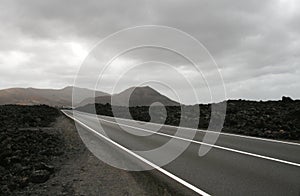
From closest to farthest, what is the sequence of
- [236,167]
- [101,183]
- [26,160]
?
[101,183], [236,167], [26,160]

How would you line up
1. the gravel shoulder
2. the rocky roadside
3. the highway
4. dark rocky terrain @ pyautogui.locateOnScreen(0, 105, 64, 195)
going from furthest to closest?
1. dark rocky terrain @ pyautogui.locateOnScreen(0, 105, 64, 195)
2. the rocky roadside
3. the gravel shoulder
4. the highway

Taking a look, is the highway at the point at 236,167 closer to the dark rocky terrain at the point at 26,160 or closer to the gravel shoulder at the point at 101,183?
the gravel shoulder at the point at 101,183

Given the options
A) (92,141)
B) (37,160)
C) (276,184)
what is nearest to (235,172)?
(276,184)

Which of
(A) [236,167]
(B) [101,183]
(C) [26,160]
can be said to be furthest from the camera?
(C) [26,160]

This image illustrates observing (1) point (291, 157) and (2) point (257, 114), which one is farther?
(2) point (257, 114)

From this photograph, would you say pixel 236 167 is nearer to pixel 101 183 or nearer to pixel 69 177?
pixel 101 183

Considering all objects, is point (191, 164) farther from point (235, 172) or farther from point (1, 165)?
point (1, 165)

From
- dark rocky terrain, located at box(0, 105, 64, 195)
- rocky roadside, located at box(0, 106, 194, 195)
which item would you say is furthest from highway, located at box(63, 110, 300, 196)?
dark rocky terrain, located at box(0, 105, 64, 195)

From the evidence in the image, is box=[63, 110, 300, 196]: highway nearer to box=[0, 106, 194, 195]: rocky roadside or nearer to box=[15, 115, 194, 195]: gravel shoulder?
box=[15, 115, 194, 195]: gravel shoulder

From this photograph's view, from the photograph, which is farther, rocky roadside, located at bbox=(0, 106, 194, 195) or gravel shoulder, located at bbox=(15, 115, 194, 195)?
rocky roadside, located at bbox=(0, 106, 194, 195)

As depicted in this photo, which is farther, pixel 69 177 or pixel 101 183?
pixel 69 177

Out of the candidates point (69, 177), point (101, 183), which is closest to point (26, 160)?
point (69, 177)

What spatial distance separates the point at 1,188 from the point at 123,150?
18.2 feet

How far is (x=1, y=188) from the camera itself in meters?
7.76
